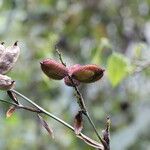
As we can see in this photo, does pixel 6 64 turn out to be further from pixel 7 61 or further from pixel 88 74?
pixel 88 74

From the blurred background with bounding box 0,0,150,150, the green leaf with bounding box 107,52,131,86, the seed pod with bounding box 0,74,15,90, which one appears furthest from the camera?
the blurred background with bounding box 0,0,150,150

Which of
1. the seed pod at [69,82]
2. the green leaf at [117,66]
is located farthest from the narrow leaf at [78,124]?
the green leaf at [117,66]

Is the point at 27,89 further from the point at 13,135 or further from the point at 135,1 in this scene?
the point at 135,1

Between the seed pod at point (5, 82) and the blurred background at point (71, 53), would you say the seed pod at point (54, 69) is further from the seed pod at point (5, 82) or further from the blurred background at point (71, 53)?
Answer: the blurred background at point (71, 53)

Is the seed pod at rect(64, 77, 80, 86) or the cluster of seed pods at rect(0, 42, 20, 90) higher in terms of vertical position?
the cluster of seed pods at rect(0, 42, 20, 90)

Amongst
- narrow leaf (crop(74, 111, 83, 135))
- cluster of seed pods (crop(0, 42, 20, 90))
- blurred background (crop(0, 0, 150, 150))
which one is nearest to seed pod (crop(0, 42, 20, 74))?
cluster of seed pods (crop(0, 42, 20, 90))

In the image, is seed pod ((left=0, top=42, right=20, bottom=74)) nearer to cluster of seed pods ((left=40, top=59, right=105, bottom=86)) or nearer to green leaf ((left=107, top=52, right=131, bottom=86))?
cluster of seed pods ((left=40, top=59, right=105, bottom=86))

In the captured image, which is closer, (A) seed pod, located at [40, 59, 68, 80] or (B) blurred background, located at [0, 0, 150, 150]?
(A) seed pod, located at [40, 59, 68, 80]

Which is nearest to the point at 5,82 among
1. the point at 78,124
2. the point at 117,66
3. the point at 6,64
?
the point at 6,64
